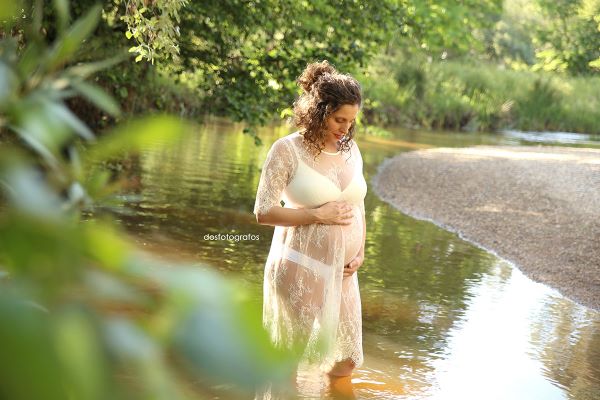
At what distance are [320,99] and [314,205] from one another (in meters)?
0.53

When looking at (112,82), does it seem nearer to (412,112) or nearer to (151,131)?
(151,131)

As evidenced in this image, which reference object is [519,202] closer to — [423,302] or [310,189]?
[423,302]

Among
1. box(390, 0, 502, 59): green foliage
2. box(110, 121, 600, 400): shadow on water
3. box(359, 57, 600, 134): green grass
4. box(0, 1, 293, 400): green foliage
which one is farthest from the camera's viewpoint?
box(359, 57, 600, 134): green grass

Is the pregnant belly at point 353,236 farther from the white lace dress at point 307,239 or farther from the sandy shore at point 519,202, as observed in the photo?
the sandy shore at point 519,202

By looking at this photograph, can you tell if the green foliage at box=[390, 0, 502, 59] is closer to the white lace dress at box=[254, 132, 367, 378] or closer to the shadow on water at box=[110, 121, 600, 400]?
the shadow on water at box=[110, 121, 600, 400]

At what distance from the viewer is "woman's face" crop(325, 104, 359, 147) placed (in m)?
4.66

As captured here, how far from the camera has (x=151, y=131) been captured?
738 mm


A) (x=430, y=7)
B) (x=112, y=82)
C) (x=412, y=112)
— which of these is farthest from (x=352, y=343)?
(x=412, y=112)

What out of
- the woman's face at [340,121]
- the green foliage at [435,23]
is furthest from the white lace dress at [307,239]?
the green foliage at [435,23]

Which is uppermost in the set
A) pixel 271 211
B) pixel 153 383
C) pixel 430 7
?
pixel 430 7

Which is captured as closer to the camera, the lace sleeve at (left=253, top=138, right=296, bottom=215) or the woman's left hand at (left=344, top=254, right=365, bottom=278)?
the lace sleeve at (left=253, top=138, right=296, bottom=215)

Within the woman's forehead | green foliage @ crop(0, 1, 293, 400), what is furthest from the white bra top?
green foliage @ crop(0, 1, 293, 400)

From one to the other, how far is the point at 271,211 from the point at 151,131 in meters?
3.92

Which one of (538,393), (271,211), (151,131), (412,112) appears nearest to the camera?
(151,131)
